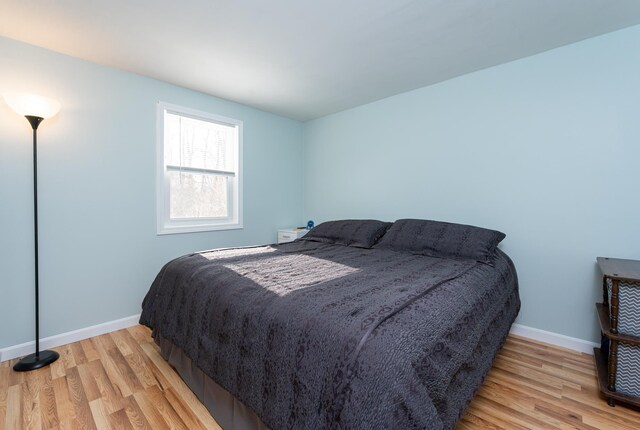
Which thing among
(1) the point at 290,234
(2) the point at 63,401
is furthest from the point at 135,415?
(1) the point at 290,234

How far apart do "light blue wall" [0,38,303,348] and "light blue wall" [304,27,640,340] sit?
8.03 feet

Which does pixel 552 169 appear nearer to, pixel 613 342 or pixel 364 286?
pixel 613 342

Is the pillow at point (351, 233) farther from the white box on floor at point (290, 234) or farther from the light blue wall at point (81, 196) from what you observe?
the light blue wall at point (81, 196)

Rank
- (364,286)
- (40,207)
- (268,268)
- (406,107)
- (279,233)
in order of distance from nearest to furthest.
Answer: (364,286), (268,268), (40,207), (406,107), (279,233)

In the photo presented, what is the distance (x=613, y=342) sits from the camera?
156 centimetres

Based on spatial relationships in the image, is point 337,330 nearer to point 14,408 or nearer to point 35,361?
point 14,408

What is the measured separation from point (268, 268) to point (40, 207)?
1880 millimetres

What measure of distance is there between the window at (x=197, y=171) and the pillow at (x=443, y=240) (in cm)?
187

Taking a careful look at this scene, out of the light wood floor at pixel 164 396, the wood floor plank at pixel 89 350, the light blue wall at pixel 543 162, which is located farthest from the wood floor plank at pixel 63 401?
the light blue wall at pixel 543 162

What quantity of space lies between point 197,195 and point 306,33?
1999 mm

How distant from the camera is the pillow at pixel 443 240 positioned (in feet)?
6.97

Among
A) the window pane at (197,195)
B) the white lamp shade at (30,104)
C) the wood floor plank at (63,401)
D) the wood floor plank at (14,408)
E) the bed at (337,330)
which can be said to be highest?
the white lamp shade at (30,104)

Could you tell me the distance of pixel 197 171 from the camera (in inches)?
121

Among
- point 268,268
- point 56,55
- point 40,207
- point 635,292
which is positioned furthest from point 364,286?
point 56,55
